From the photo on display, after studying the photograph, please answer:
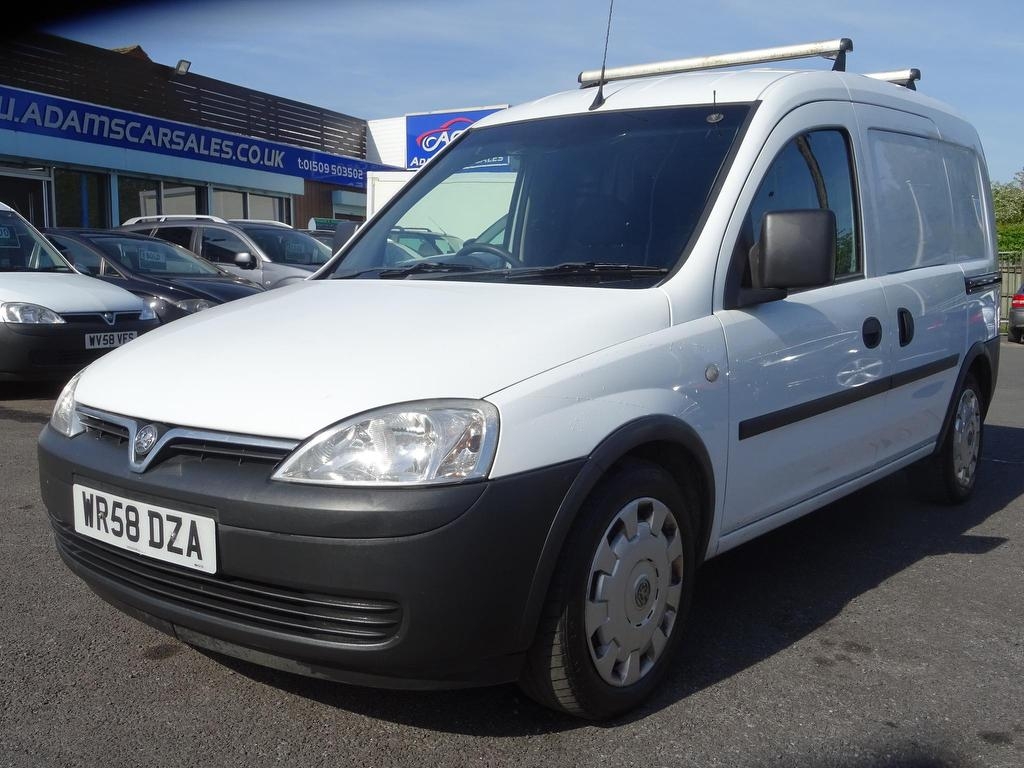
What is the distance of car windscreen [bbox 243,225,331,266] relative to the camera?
500 inches

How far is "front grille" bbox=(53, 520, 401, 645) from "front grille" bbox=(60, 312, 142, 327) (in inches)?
226

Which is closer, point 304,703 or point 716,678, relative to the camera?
point 304,703

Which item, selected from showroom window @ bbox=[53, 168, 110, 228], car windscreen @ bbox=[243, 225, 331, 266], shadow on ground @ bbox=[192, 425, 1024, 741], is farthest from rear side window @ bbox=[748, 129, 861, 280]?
showroom window @ bbox=[53, 168, 110, 228]

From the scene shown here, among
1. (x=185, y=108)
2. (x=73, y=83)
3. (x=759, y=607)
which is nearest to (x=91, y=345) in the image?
(x=759, y=607)

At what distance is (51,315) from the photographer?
7.84 m

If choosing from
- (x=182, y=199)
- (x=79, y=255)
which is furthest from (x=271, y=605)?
(x=182, y=199)

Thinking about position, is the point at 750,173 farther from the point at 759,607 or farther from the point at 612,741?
the point at 612,741

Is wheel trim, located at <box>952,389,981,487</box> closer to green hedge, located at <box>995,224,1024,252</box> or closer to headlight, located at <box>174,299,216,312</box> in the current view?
headlight, located at <box>174,299,216,312</box>

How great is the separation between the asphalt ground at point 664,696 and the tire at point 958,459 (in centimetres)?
92

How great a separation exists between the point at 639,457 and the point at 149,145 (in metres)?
19.0

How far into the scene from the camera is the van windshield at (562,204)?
3322 mm

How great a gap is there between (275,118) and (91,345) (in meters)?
18.3

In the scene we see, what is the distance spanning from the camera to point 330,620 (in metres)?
2.47

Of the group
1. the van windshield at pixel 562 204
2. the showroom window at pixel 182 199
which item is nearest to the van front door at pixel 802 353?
the van windshield at pixel 562 204
